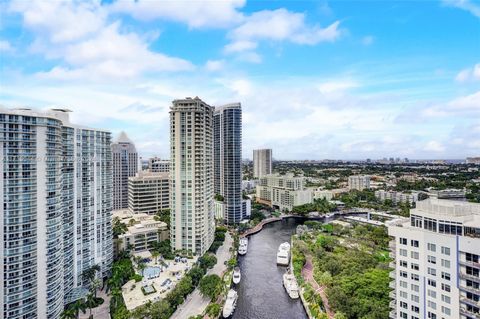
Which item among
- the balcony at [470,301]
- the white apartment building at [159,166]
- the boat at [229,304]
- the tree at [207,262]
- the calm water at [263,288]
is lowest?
the calm water at [263,288]

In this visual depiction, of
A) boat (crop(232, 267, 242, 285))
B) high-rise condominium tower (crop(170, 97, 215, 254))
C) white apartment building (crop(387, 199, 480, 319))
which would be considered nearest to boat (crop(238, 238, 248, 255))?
high-rise condominium tower (crop(170, 97, 215, 254))

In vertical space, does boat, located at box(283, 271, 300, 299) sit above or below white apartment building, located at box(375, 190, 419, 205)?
below

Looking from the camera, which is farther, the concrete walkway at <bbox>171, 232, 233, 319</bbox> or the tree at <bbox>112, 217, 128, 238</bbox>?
the tree at <bbox>112, 217, 128, 238</bbox>

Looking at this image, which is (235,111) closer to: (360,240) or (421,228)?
(360,240)

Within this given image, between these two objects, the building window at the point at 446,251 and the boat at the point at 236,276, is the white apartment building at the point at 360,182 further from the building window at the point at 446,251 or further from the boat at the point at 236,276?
the building window at the point at 446,251

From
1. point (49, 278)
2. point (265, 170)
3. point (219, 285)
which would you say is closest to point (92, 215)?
point (49, 278)

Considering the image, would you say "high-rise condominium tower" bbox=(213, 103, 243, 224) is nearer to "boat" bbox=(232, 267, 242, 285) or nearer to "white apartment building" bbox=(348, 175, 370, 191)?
"boat" bbox=(232, 267, 242, 285)

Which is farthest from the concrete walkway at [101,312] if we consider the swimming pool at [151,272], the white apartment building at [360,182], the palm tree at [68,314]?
the white apartment building at [360,182]
